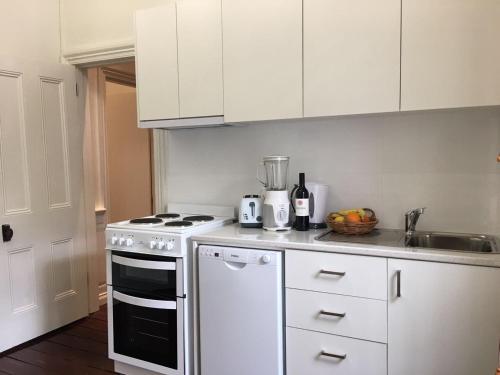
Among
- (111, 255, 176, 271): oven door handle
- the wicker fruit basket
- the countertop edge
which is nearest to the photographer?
the countertop edge

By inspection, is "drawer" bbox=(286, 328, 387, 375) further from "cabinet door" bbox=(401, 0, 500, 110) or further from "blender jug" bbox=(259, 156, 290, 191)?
"cabinet door" bbox=(401, 0, 500, 110)

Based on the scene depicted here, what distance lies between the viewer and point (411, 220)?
230 centimetres

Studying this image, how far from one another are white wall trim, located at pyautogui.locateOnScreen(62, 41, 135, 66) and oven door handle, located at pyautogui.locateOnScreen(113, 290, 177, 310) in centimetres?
170

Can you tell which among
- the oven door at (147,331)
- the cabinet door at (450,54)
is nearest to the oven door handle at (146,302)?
the oven door at (147,331)

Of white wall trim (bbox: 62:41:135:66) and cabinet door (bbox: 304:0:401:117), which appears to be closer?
cabinet door (bbox: 304:0:401:117)

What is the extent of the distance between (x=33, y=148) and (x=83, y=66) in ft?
2.63

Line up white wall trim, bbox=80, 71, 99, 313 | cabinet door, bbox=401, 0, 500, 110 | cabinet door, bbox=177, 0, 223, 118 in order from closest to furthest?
cabinet door, bbox=401, 0, 500, 110
cabinet door, bbox=177, 0, 223, 118
white wall trim, bbox=80, 71, 99, 313

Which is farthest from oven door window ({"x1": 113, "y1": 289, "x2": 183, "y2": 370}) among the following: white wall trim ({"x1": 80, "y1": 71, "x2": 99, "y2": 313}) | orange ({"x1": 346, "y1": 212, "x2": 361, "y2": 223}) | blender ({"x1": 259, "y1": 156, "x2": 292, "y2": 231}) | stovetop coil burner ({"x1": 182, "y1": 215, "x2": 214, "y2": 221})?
white wall trim ({"x1": 80, "y1": 71, "x2": 99, "y2": 313})

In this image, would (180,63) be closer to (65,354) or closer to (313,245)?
(313,245)

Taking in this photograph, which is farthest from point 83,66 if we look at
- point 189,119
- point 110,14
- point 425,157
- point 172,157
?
point 425,157

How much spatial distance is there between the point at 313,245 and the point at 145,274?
103cm

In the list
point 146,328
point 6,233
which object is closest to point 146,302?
point 146,328

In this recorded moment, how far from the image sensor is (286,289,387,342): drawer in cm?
200

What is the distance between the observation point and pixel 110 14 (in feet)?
10.5
